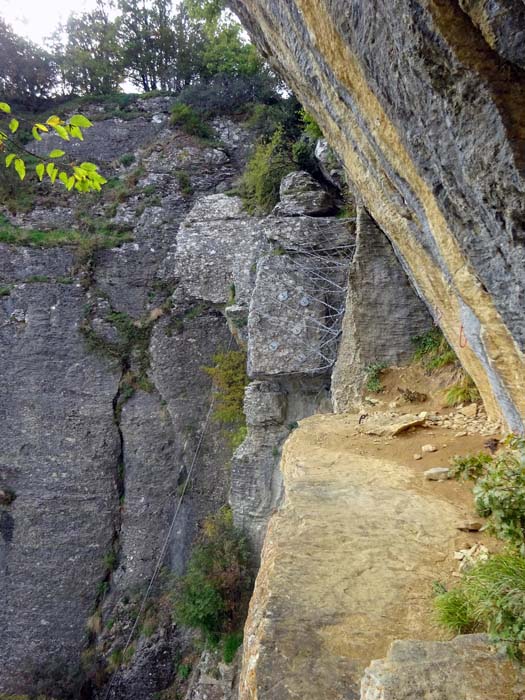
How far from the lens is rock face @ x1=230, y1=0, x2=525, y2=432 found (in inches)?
84.9

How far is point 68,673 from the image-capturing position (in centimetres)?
1023

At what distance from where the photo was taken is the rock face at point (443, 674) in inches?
66.7

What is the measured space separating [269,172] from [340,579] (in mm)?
10103

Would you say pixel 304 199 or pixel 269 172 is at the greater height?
pixel 269 172

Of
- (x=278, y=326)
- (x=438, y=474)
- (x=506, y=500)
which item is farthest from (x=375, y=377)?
(x=506, y=500)

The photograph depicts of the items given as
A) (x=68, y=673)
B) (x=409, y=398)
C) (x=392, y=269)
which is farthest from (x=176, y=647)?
(x=392, y=269)

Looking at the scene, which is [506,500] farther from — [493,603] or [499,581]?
[493,603]

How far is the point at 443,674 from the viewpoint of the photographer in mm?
1766

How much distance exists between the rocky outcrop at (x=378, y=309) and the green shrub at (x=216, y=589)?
167 inches

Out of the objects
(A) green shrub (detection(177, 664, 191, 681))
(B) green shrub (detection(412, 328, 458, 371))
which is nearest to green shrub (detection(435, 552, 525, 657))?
(B) green shrub (detection(412, 328, 458, 371))

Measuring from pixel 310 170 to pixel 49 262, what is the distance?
770 cm

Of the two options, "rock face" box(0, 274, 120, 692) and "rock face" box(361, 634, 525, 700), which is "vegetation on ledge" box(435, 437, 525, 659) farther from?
"rock face" box(0, 274, 120, 692)

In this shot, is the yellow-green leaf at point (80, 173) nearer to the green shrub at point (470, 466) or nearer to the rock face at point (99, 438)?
the green shrub at point (470, 466)

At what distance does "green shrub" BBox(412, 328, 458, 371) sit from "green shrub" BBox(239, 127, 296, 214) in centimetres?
556
